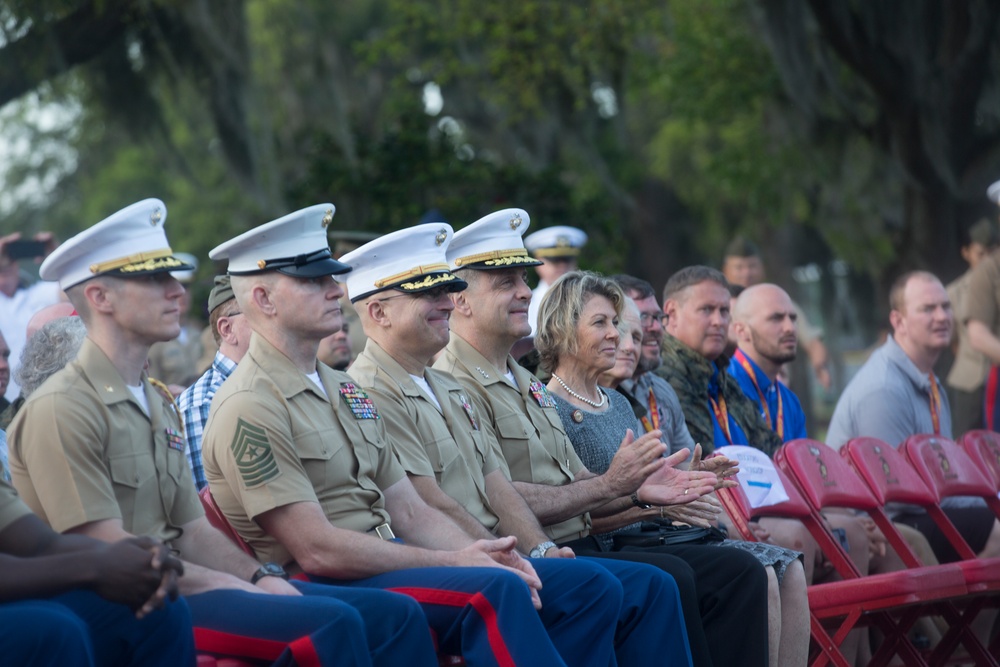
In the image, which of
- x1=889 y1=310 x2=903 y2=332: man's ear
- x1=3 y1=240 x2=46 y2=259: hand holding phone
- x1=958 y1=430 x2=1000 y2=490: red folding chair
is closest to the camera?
x1=958 y1=430 x2=1000 y2=490: red folding chair

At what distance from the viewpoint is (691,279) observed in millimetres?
6641

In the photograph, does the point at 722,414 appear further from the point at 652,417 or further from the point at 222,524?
the point at 222,524

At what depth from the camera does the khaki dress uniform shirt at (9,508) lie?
10.6 ft


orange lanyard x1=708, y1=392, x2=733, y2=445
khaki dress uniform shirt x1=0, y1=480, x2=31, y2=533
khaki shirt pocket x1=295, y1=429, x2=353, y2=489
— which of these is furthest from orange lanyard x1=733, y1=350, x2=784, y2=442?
khaki dress uniform shirt x1=0, y1=480, x2=31, y2=533

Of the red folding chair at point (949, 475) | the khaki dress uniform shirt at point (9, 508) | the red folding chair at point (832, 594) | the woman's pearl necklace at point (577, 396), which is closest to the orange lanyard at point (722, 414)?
the red folding chair at point (832, 594)

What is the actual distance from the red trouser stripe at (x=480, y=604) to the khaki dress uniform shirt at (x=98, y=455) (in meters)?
0.69

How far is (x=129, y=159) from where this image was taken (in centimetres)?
2905

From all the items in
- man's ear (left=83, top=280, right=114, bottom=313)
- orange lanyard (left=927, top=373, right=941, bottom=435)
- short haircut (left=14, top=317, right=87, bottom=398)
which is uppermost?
man's ear (left=83, top=280, right=114, bottom=313)

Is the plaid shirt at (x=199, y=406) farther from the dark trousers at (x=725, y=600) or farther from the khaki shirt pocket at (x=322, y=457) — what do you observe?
the dark trousers at (x=725, y=600)

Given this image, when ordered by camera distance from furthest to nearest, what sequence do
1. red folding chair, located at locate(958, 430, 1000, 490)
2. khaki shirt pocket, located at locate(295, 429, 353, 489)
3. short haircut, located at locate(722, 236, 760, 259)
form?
1. short haircut, located at locate(722, 236, 760, 259)
2. red folding chair, located at locate(958, 430, 1000, 490)
3. khaki shirt pocket, located at locate(295, 429, 353, 489)

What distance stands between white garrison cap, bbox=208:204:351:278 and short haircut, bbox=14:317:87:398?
0.56 m

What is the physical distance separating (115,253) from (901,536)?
3.84 metres

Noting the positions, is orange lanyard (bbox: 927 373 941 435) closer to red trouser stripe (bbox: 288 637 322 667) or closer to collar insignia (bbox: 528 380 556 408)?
collar insignia (bbox: 528 380 556 408)

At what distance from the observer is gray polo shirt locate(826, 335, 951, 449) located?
277 inches
